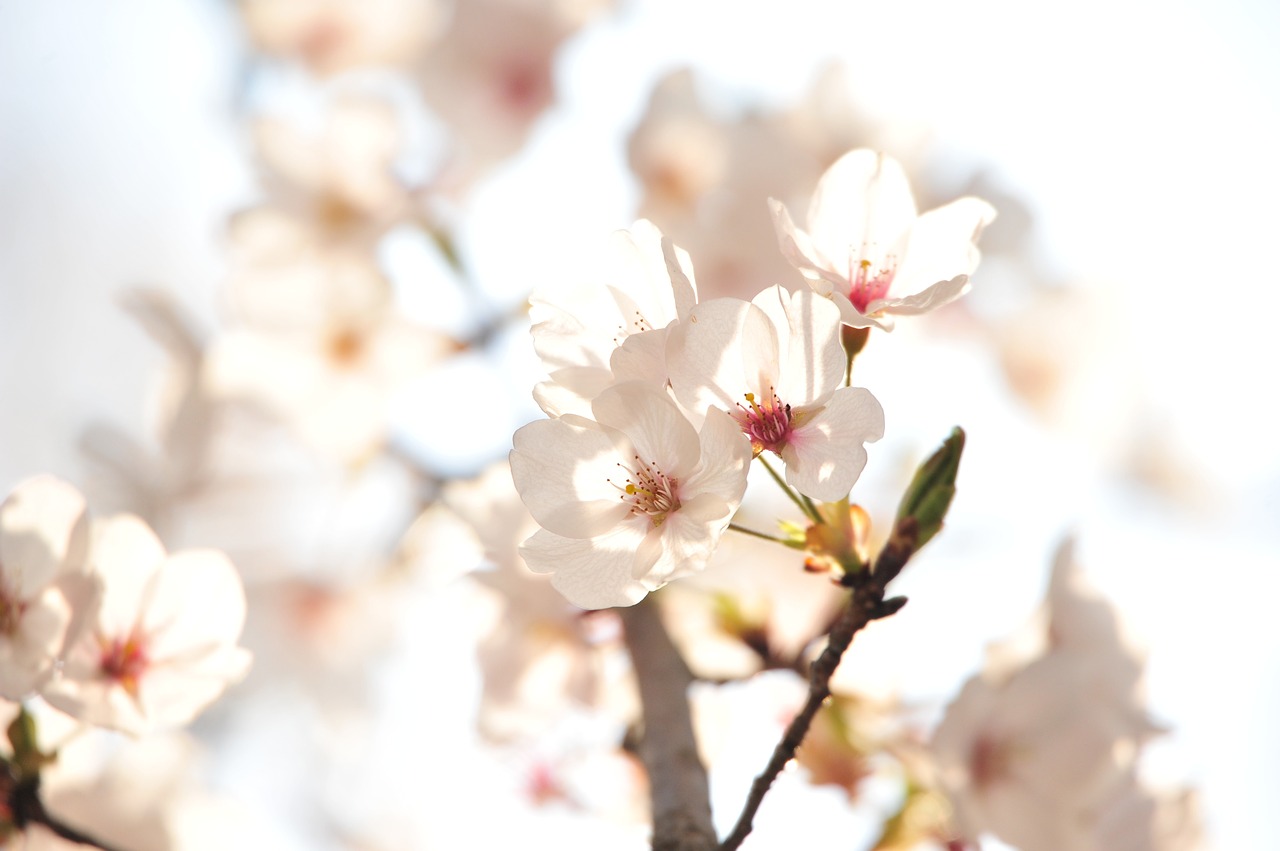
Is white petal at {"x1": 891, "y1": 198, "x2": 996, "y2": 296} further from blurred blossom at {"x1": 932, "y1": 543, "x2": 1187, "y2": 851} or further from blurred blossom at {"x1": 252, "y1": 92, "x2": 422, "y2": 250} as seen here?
blurred blossom at {"x1": 252, "y1": 92, "x2": 422, "y2": 250}

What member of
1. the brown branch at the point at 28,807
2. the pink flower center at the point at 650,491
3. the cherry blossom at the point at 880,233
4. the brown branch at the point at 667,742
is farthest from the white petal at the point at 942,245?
the brown branch at the point at 28,807

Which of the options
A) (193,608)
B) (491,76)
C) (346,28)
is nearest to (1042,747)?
(193,608)

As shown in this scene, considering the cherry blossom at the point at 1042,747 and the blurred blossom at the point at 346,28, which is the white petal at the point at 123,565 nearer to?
the cherry blossom at the point at 1042,747

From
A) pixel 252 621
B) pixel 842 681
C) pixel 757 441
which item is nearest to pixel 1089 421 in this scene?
pixel 842 681

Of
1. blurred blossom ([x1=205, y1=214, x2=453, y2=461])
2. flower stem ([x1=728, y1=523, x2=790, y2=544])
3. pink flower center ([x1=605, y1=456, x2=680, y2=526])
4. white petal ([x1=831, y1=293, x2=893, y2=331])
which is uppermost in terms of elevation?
blurred blossom ([x1=205, y1=214, x2=453, y2=461])

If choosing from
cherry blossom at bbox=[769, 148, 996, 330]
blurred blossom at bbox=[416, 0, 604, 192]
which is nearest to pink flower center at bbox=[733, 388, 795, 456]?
cherry blossom at bbox=[769, 148, 996, 330]

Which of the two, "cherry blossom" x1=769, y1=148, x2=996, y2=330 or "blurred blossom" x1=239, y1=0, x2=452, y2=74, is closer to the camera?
"cherry blossom" x1=769, y1=148, x2=996, y2=330

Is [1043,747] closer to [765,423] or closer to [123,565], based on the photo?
[765,423]
